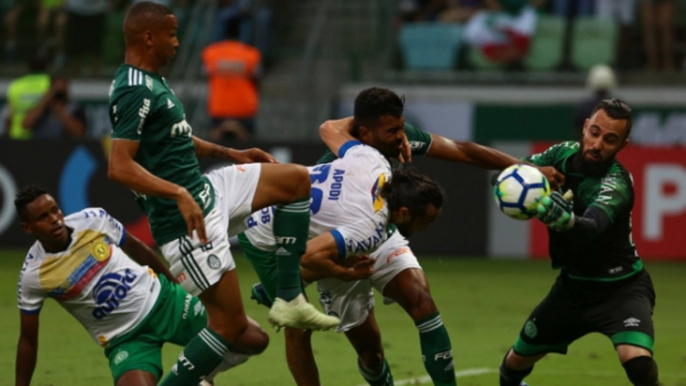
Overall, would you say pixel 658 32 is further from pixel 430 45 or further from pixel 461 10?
pixel 430 45

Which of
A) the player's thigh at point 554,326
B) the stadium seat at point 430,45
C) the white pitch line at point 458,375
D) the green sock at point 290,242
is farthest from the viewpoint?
the stadium seat at point 430,45

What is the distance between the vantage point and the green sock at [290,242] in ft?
21.9

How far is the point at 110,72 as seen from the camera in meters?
20.5

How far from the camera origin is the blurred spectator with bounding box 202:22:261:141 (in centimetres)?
1747

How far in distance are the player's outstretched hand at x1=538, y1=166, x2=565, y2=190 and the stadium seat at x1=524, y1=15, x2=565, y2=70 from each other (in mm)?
12204

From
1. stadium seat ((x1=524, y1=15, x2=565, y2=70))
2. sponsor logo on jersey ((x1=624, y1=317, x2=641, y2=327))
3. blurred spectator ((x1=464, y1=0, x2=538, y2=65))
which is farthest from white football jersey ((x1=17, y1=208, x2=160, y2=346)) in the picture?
stadium seat ((x1=524, y1=15, x2=565, y2=70))

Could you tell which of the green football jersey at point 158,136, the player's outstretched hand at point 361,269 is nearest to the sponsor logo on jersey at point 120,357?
the green football jersey at point 158,136

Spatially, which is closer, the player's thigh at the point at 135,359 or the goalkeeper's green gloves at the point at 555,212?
the goalkeeper's green gloves at the point at 555,212

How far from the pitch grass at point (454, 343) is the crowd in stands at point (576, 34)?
5216 mm

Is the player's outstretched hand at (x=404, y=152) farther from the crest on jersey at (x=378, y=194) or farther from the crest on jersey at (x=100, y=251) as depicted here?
the crest on jersey at (x=100, y=251)

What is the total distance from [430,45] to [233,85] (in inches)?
146

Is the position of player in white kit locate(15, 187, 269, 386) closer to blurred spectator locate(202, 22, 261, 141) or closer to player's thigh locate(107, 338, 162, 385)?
player's thigh locate(107, 338, 162, 385)

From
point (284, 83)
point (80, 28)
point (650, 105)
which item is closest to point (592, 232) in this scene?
→ point (650, 105)

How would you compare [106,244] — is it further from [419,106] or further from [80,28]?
[80,28]
